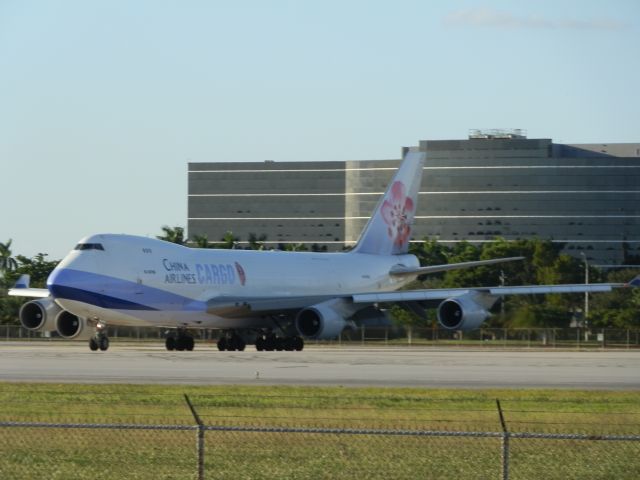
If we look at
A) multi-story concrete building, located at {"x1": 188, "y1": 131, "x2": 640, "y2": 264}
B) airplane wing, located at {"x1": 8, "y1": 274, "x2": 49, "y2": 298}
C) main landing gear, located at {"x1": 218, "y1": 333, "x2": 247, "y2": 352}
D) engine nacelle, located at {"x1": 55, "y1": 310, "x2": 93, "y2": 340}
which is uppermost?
multi-story concrete building, located at {"x1": 188, "y1": 131, "x2": 640, "y2": 264}

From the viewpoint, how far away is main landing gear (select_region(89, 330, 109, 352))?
173 feet

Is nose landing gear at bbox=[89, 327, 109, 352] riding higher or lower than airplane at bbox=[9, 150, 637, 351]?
lower

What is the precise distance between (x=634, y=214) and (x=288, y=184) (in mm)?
43710

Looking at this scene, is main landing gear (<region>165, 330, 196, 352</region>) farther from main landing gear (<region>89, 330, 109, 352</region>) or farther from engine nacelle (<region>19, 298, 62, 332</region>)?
engine nacelle (<region>19, 298, 62, 332</region>)

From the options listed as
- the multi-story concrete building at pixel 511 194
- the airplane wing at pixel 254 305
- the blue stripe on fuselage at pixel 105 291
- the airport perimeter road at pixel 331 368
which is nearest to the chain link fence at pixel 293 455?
the airport perimeter road at pixel 331 368

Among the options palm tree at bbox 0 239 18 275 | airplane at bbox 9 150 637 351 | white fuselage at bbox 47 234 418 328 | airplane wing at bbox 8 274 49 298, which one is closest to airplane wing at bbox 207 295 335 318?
airplane at bbox 9 150 637 351

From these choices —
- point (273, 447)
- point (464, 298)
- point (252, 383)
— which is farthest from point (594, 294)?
point (273, 447)

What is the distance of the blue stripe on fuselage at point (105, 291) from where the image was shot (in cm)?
5059

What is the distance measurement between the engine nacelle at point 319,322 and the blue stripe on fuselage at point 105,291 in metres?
6.21

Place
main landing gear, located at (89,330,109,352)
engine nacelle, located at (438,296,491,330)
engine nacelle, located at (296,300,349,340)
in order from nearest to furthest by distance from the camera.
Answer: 1. main landing gear, located at (89,330,109,352)
2. engine nacelle, located at (296,300,349,340)
3. engine nacelle, located at (438,296,491,330)

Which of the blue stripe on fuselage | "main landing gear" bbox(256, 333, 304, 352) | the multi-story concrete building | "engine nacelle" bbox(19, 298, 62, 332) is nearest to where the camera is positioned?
the blue stripe on fuselage

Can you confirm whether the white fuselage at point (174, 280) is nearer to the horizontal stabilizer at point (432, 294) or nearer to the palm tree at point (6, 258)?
the horizontal stabilizer at point (432, 294)

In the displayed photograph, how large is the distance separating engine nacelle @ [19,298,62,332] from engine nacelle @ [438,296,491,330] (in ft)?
51.1

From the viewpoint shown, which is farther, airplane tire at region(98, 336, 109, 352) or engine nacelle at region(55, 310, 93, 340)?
engine nacelle at region(55, 310, 93, 340)
